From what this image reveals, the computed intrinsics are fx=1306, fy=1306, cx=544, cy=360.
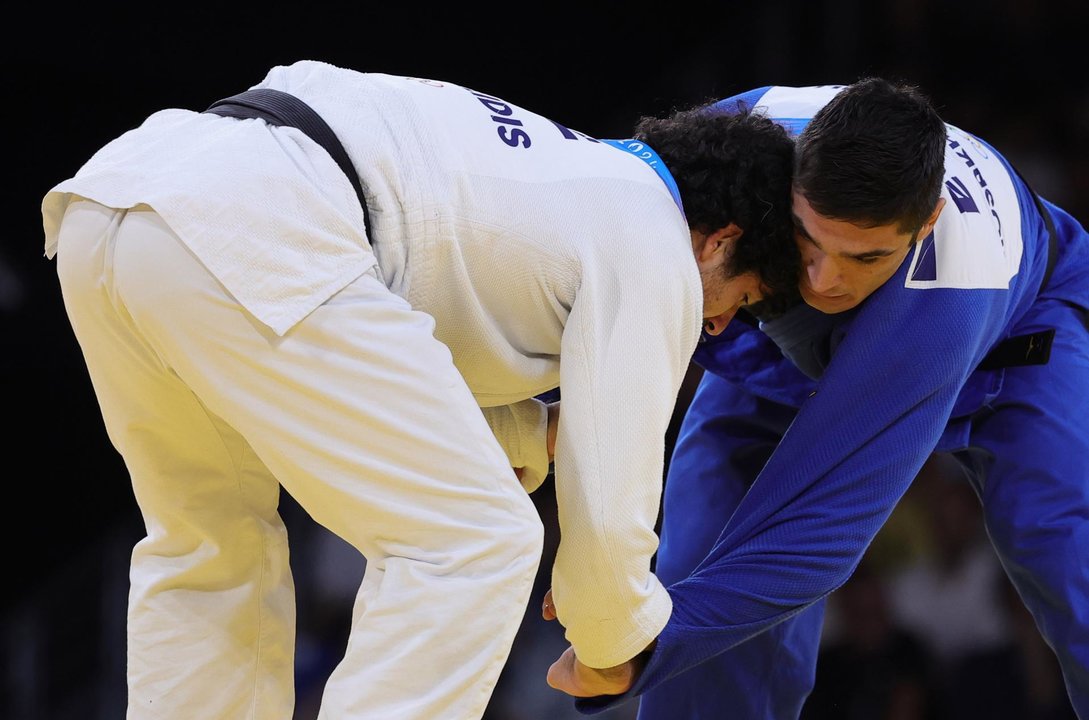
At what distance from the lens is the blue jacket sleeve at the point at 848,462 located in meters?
2.00

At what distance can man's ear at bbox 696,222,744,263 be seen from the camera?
72.4 inches

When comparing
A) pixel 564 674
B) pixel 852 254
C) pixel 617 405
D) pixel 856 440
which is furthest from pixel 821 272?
pixel 564 674

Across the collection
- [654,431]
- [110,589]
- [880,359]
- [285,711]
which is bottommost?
[110,589]

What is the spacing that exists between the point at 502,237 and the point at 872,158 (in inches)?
22.5

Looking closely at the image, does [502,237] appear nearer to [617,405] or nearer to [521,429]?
[617,405]

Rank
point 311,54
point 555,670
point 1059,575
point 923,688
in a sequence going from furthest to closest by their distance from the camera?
point 311,54
point 923,688
point 1059,575
point 555,670

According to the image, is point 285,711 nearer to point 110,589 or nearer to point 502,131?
point 502,131

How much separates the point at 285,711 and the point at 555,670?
403mm

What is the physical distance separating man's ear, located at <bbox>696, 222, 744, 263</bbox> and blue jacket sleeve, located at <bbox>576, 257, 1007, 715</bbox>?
12.7 inches

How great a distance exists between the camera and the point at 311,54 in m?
4.45

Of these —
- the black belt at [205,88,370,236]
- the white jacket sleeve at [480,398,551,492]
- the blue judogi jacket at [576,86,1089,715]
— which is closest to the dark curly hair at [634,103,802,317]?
the blue judogi jacket at [576,86,1089,715]

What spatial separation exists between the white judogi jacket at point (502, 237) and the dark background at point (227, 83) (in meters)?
2.65

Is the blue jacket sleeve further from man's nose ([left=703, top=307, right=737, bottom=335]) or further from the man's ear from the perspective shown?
the man's ear

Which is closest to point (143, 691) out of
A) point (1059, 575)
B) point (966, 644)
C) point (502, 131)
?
point (502, 131)
